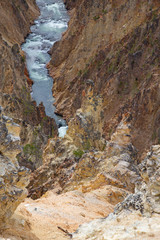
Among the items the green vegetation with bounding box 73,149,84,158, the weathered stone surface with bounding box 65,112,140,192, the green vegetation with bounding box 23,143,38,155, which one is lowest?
the green vegetation with bounding box 23,143,38,155

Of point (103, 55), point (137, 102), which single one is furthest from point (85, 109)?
point (103, 55)

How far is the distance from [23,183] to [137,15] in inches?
1280

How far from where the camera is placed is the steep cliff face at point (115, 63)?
A: 27.2 meters

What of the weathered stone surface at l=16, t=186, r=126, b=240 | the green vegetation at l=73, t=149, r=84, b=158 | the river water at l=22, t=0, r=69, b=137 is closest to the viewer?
the weathered stone surface at l=16, t=186, r=126, b=240

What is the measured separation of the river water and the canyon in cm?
133

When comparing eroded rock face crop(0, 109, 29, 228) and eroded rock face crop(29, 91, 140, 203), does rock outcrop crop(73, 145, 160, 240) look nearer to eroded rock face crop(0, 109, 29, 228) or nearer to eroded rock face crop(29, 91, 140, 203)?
eroded rock face crop(0, 109, 29, 228)

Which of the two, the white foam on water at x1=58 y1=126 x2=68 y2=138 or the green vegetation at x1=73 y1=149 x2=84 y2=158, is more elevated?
the green vegetation at x1=73 y1=149 x2=84 y2=158

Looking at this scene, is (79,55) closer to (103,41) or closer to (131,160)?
(103,41)

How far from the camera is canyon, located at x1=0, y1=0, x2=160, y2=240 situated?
6586 millimetres

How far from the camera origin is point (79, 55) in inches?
1661

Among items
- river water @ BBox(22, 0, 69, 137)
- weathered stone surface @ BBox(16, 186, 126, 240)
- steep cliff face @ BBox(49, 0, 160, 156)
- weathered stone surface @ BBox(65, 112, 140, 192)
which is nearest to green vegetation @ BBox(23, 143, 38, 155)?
steep cliff face @ BBox(49, 0, 160, 156)

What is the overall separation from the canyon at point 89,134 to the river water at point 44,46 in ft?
4.37

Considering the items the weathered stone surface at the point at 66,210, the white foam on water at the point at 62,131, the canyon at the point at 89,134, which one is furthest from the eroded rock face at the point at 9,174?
the white foam on water at the point at 62,131

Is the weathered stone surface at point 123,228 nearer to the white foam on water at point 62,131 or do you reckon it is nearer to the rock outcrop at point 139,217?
the rock outcrop at point 139,217
